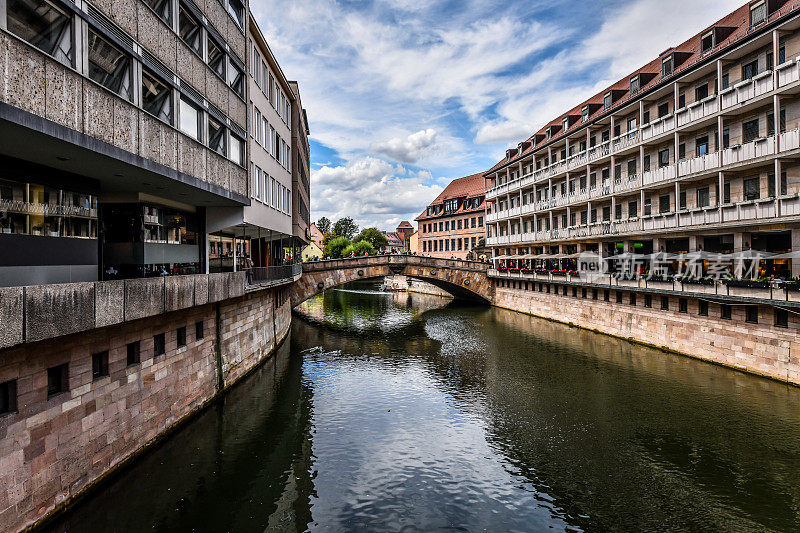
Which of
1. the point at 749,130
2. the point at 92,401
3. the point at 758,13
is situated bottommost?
the point at 92,401

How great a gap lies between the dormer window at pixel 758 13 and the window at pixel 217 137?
2630cm

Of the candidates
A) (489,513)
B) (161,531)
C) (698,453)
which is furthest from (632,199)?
(161,531)

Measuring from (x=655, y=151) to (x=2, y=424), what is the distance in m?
33.7

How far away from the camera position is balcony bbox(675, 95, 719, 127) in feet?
76.2

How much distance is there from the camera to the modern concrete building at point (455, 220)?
222ft

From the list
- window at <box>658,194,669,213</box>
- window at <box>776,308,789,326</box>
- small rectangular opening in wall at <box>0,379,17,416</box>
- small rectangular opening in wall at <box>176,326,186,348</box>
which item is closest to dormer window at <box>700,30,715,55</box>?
window at <box>658,194,669,213</box>

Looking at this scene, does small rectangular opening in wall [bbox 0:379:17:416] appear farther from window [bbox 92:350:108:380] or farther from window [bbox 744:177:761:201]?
window [bbox 744:177:761:201]

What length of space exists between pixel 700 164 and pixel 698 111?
118 inches

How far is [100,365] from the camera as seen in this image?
10.8 metres

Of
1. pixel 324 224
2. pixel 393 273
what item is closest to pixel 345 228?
pixel 324 224

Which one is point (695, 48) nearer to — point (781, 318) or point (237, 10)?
point (781, 318)

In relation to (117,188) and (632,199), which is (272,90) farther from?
(632,199)

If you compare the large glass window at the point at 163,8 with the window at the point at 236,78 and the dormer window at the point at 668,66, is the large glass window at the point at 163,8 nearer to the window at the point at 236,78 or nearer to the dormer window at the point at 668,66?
the window at the point at 236,78

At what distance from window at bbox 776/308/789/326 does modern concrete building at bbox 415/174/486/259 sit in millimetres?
47774
